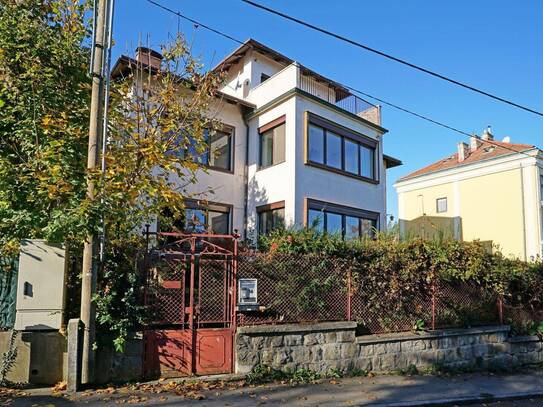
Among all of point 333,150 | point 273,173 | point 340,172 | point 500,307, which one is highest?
point 333,150

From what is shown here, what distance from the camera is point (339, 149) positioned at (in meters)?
14.8

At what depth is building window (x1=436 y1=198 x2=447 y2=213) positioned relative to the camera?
94.5 feet

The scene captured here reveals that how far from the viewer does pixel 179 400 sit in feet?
19.9

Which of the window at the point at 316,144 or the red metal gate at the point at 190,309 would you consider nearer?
the red metal gate at the point at 190,309

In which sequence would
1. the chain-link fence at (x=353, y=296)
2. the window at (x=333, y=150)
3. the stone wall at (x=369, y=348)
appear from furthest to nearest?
1. the window at (x=333, y=150)
2. the chain-link fence at (x=353, y=296)
3. the stone wall at (x=369, y=348)

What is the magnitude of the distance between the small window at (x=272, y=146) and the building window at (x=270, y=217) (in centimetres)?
141

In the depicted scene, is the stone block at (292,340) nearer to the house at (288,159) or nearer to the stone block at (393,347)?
the stone block at (393,347)

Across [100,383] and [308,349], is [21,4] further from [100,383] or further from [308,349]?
[308,349]

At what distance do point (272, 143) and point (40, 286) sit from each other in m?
8.90

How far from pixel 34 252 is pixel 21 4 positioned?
15.0 ft

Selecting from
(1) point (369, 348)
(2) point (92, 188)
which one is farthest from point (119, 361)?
(1) point (369, 348)

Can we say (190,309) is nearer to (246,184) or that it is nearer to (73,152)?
(73,152)

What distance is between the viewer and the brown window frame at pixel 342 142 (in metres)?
13.6

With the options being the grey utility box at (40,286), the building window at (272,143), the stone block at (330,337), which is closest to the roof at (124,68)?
the building window at (272,143)
